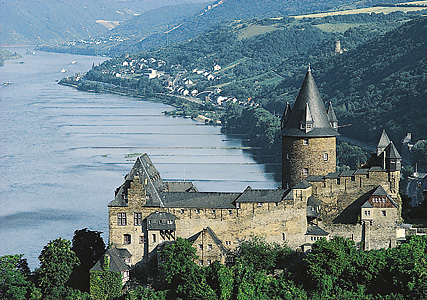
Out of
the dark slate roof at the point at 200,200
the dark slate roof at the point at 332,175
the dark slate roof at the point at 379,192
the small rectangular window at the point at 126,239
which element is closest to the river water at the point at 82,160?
the small rectangular window at the point at 126,239

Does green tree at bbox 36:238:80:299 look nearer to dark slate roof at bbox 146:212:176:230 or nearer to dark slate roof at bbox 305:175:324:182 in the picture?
dark slate roof at bbox 146:212:176:230

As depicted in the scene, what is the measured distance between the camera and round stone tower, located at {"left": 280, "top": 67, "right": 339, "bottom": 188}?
135ft

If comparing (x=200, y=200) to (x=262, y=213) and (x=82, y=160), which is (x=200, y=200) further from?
(x=82, y=160)

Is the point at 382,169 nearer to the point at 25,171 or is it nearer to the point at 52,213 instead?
the point at 52,213

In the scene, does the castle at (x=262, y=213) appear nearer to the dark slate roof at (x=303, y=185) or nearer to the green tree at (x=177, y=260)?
the dark slate roof at (x=303, y=185)

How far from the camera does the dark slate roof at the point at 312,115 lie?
41406mm

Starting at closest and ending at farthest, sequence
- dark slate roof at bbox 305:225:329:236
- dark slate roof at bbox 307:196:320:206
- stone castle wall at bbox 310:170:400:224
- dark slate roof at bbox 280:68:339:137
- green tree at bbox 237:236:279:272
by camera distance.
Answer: green tree at bbox 237:236:279:272 → dark slate roof at bbox 305:225:329:236 → dark slate roof at bbox 307:196:320:206 → stone castle wall at bbox 310:170:400:224 → dark slate roof at bbox 280:68:339:137

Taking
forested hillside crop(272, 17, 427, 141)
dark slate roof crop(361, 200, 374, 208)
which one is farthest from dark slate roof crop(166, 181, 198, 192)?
forested hillside crop(272, 17, 427, 141)

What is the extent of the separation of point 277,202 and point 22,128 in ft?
246

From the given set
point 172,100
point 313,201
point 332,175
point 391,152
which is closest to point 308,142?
point 332,175

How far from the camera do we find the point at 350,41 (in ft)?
534

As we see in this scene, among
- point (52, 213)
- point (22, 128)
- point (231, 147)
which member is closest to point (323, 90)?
point (231, 147)

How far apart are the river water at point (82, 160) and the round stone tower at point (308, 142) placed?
1743 cm

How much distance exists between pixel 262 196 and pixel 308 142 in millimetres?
4050
